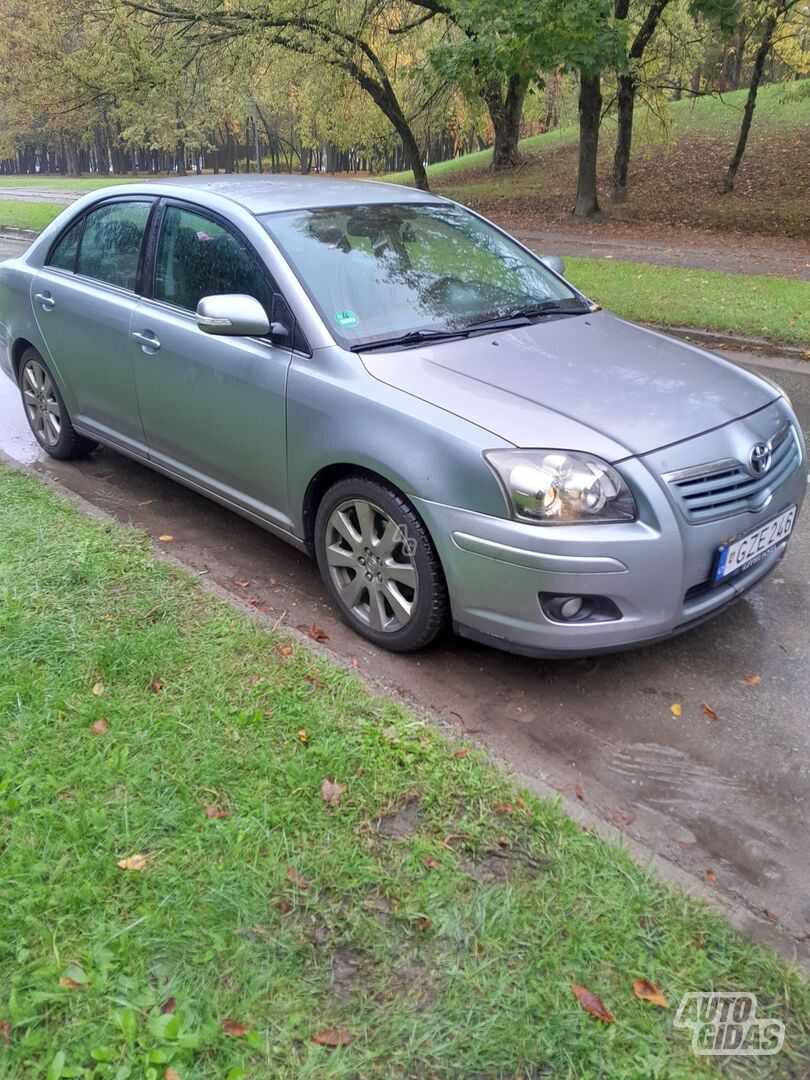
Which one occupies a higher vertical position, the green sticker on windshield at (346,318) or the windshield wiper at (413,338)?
the green sticker on windshield at (346,318)

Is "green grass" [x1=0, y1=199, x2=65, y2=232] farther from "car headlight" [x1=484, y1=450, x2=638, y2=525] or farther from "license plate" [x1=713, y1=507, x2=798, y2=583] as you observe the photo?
"license plate" [x1=713, y1=507, x2=798, y2=583]

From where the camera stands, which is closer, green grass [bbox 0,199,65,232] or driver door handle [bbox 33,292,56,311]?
driver door handle [bbox 33,292,56,311]

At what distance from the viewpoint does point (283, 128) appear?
51594 mm

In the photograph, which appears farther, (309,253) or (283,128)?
(283,128)

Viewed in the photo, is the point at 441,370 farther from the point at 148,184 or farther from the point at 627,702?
the point at 148,184

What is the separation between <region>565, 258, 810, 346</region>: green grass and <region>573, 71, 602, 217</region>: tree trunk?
6.90 metres

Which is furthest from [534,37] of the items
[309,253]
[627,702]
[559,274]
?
[627,702]

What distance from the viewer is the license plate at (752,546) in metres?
3.13

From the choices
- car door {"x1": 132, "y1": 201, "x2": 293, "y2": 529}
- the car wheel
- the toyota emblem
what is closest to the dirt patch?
the car wheel

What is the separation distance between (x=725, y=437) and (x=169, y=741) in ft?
7.28

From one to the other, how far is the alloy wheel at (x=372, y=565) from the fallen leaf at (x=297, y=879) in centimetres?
121

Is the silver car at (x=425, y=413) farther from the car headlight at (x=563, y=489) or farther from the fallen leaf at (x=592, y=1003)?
the fallen leaf at (x=592, y=1003)

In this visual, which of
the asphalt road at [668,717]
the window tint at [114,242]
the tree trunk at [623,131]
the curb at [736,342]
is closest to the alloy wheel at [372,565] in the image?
the asphalt road at [668,717]

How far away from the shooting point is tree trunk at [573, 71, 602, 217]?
18.1m
